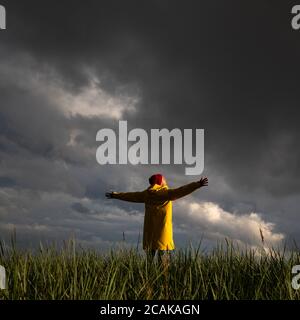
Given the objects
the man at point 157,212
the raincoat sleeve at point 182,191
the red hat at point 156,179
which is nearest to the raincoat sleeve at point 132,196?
the man at point 157,212

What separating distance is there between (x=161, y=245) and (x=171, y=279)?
2.36m

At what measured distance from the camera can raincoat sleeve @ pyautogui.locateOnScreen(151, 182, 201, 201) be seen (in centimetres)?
866

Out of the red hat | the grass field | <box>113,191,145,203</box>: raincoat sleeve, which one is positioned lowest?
the grass field

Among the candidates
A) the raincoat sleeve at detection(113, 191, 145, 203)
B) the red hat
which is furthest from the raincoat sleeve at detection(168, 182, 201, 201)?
the raincoat sleeve at detection(113, 191, 145, 203)

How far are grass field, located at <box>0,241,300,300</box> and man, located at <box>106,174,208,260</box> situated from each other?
1574 millimetres

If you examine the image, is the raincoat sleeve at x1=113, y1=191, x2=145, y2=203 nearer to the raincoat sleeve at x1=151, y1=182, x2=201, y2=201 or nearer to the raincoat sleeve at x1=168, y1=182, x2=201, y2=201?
the raincoat sleeve at x1=151, y1=182, x2=201, y2=201

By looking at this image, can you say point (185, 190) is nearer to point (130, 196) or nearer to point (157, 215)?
point (157, 215)

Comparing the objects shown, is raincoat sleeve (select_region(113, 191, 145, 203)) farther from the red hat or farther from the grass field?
the grass field

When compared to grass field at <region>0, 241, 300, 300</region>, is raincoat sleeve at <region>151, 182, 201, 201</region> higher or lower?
higher

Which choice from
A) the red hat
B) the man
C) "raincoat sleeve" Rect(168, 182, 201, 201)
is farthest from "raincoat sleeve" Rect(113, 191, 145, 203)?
"raincoat sleeve" Rect(168, 182, 201, 201)

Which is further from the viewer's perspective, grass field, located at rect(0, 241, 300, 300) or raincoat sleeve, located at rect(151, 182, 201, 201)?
raincoat sleeve, located at rect(151, 182, 201, 201)

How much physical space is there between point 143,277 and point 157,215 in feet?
9.64

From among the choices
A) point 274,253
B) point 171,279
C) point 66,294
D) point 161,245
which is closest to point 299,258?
point 274,253
